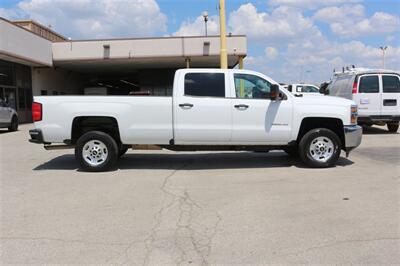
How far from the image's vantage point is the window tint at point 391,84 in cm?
1562

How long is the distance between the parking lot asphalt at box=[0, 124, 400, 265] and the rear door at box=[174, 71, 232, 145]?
2.29 ft

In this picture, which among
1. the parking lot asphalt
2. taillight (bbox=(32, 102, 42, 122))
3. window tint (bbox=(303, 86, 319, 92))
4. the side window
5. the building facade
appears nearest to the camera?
the parking lot asphalt

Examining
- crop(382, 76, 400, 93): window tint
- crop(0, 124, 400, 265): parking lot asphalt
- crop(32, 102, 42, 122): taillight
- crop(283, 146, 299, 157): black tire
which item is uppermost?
crop(382, 76, 400, 93): window tint

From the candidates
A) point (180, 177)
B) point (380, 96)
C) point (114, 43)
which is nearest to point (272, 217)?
point (180, 177)

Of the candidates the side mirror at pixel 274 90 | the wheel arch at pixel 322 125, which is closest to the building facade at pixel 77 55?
the wheel arch at pixel 322 125

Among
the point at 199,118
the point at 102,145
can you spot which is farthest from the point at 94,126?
the point at 199,118

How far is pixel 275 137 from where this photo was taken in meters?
8.92

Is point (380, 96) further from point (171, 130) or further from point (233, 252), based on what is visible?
point (233, 252)

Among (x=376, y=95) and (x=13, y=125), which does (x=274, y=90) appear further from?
(x=13, y=125)

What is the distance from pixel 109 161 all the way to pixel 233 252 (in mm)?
4922

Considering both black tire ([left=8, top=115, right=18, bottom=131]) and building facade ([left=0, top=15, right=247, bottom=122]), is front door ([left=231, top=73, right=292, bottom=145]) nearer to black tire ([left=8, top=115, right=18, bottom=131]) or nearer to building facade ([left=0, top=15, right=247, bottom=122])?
black tire ([left=8, top=115, right=18, bottom=131])

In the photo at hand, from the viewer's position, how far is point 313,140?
904 cm

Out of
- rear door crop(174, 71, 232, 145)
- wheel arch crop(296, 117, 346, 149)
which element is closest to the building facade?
rear door crop(174, 71, 232, 145)

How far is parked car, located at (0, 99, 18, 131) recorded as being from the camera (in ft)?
62.5
